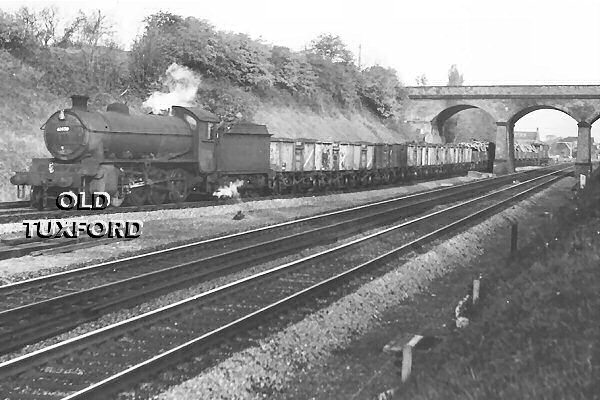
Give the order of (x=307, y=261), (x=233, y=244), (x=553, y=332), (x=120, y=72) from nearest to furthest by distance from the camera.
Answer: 1. (x=553, y=332)
2. (x=307, y=261)
3. (x=233, y=244)
4. (x=120, y=72)

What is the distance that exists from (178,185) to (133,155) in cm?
243

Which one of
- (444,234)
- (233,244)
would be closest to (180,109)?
(233,244)

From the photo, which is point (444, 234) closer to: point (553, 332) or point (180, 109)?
point (180, 109)

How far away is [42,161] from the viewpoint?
1742 centimetres

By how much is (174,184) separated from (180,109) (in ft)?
8.19

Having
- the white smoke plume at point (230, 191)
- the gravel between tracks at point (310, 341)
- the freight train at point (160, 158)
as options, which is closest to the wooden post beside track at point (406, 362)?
the gravel between tracks at point (310, 341)

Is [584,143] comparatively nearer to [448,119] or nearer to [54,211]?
[448,119]

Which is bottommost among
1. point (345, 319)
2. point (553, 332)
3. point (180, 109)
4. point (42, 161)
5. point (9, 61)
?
point (345, 319)

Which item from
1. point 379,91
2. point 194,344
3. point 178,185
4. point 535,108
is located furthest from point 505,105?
point 194,344

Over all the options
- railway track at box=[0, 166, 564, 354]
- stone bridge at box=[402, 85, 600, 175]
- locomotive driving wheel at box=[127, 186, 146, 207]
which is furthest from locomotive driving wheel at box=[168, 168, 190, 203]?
stone bridge at box=[402, 85, 600, 175]

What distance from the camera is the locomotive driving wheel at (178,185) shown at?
20.0m

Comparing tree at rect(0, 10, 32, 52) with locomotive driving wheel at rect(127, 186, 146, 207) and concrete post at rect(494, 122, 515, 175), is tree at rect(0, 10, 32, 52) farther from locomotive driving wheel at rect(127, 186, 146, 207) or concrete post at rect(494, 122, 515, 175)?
concrete post at rect(494, 122, 515, 175)

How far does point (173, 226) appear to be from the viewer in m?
16.9

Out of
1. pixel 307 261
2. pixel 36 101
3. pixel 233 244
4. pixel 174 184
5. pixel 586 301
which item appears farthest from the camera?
pixel 36 101
